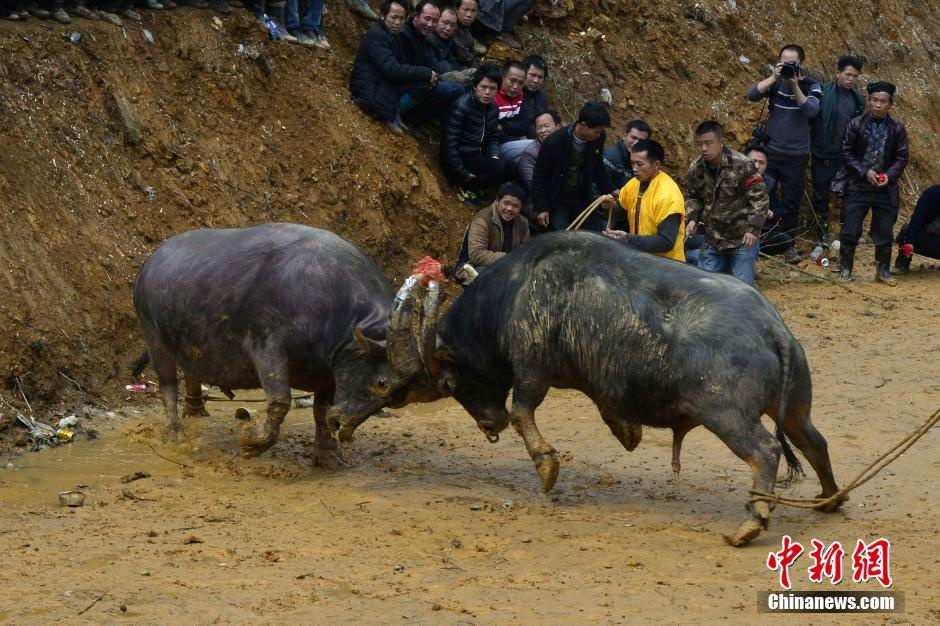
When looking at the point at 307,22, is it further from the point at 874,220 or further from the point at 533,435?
the point at 533,435

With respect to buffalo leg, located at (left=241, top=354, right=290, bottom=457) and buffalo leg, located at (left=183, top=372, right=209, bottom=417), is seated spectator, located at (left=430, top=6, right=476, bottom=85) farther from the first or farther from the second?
buffalo leg, located at (left=241, top=354, right=290, bottom=457)

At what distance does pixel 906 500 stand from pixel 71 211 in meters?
6.85

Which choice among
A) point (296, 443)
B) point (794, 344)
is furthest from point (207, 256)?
point (794, 344)

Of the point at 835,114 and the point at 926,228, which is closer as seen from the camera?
the point at 926,228

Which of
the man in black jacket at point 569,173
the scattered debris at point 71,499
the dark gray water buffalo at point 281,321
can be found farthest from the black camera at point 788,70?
the scattered debris at point 71,499

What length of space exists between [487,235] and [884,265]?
17.2ft

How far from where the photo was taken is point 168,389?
363 inches

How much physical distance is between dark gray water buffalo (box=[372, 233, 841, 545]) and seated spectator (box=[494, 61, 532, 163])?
451 cm

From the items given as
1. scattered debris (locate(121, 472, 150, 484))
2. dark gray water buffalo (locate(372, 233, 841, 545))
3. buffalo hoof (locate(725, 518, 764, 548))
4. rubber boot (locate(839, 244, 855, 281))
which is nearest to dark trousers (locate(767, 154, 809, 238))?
rubber boot (locate(839, 244, 855, 281))

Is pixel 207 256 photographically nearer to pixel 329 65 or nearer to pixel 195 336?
pixel 195 336

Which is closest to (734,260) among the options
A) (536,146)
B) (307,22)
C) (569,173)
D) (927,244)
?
(569,173)

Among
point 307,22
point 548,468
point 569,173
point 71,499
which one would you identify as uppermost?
point 307,22

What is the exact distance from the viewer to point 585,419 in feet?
33.0

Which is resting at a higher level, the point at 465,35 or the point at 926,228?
the point at 465,35
